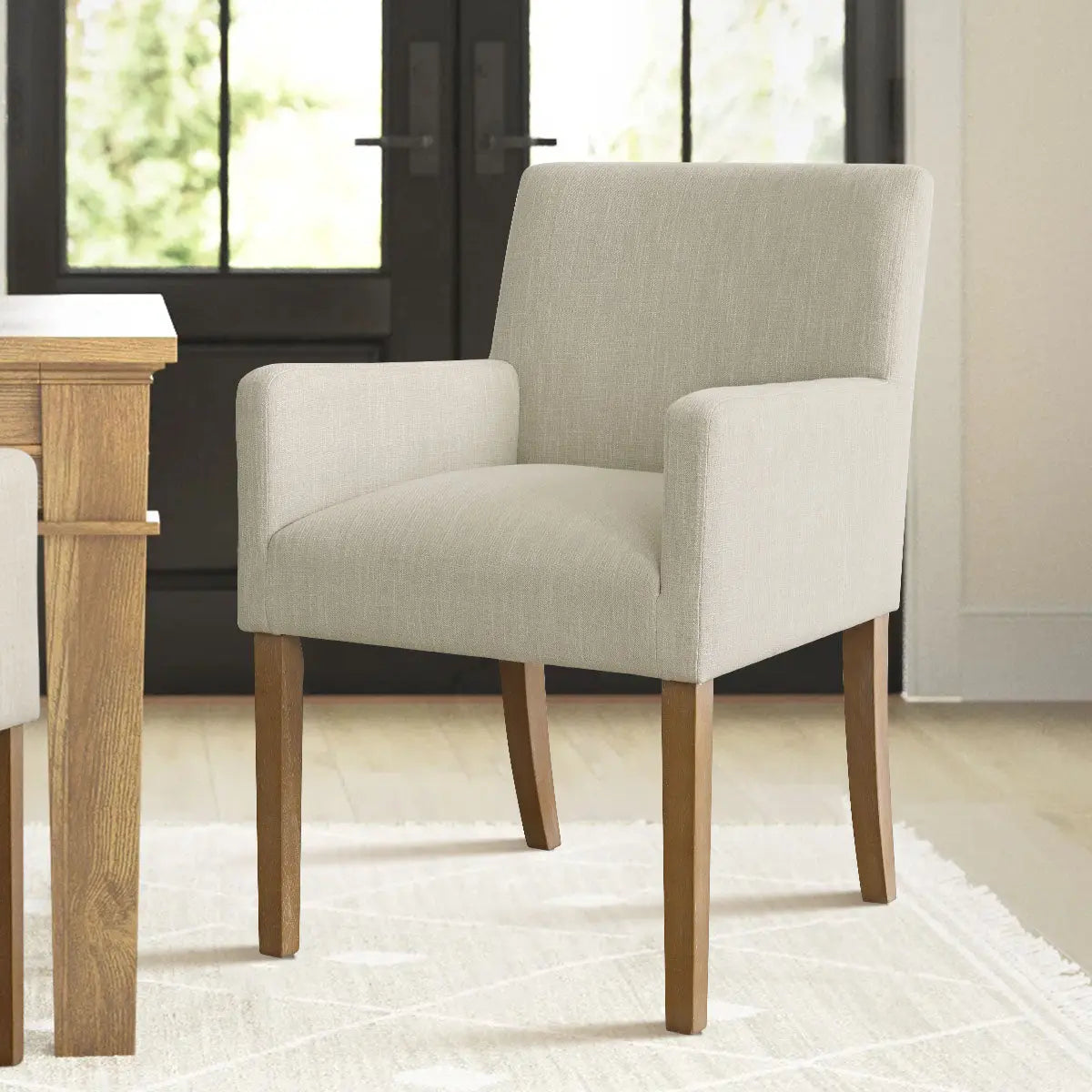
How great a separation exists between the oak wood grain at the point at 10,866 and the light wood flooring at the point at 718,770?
2.97 feet

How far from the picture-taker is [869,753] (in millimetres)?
2113

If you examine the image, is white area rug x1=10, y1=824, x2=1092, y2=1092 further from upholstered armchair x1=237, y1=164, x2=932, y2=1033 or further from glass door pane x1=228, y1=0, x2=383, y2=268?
glass door pane x1=228, y1=0, x2=383, y2=268

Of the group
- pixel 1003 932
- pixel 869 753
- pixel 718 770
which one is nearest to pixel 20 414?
pixel 869 753

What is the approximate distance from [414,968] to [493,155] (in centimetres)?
184

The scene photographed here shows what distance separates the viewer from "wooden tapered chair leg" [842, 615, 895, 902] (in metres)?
2.11

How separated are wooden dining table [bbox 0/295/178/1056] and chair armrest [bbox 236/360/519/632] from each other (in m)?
0.28

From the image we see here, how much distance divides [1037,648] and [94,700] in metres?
2.24

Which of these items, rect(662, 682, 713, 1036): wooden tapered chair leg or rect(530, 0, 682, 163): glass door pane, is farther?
rect(530, 0, 682, 163): glass door pane

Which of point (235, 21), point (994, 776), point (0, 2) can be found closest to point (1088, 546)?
point (994, 776)

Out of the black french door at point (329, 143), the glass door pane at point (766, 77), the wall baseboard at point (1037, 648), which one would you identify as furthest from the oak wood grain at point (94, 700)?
the wall baseboard at point (1037, 648)

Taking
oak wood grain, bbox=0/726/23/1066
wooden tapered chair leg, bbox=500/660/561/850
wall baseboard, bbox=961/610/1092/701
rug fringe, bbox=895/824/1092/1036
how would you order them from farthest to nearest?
wall baseboard, bbox=961/610/1092/701, wooden tapered chair leg, bbox=500/660/561/850, rug fringe, bbox=895/824/1092/1036, oak wood grain, bbox=0/726/23/1066

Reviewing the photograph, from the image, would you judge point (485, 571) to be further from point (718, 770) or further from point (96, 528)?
point (718, 770)

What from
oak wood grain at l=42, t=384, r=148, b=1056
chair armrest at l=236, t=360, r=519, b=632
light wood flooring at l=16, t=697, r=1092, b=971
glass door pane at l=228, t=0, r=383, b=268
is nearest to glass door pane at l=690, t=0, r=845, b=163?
glass door pane at l=228, t=0, r=383, b=268

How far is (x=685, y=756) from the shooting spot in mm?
1710
